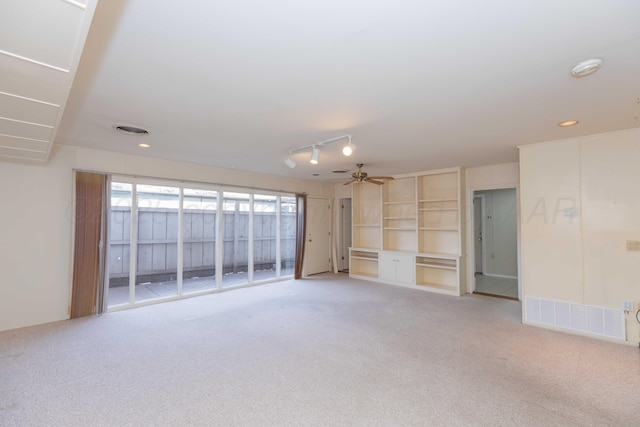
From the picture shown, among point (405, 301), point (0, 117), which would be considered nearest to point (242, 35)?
point (0, 117)

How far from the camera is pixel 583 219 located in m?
3.61

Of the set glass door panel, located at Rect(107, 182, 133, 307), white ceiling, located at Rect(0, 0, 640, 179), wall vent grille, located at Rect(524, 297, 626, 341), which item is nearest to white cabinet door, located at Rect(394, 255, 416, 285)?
wall vent grille, located at Rect(524, 297, 626, 341)

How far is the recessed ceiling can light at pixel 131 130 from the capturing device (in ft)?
10.7

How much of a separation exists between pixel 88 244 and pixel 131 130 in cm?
200

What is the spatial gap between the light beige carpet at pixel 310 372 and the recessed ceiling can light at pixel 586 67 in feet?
8.08

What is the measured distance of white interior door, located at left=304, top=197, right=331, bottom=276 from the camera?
7465mm

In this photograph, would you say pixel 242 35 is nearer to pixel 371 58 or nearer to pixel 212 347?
pixel 371 58

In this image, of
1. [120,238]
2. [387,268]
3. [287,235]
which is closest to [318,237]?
[287,235]

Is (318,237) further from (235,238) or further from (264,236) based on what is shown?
(235,238)

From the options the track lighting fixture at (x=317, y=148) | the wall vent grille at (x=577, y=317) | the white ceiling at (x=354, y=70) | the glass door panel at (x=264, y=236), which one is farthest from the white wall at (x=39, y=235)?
the wall vent grille at (x=577, y=317)

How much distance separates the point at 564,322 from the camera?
3.71 meters

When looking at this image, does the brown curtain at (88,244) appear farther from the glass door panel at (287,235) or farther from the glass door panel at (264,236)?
the glass door panel at (287,235)

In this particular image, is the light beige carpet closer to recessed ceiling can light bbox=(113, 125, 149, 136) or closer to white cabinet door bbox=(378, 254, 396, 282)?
white cabinet door bbox=(378, 254, 396, 282)

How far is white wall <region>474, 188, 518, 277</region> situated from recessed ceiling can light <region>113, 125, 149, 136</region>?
25.2 ft
